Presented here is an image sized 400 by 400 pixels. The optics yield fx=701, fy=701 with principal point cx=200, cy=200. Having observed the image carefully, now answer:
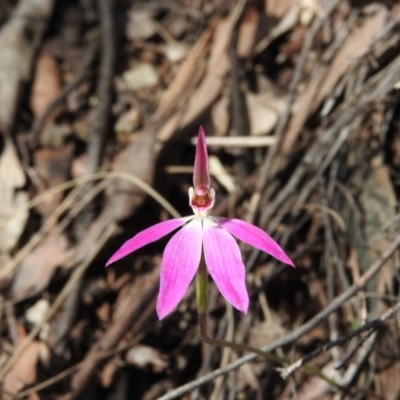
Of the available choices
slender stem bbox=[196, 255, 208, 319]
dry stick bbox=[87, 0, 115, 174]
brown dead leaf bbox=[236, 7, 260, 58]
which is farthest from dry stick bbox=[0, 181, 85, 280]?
slender stem bbox=[196, 255, 208, 319]

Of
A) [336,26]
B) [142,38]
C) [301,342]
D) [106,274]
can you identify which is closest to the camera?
[301,342]

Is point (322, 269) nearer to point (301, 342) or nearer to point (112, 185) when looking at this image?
point (301, 342)

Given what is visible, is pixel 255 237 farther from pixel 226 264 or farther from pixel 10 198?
pixel 10 198

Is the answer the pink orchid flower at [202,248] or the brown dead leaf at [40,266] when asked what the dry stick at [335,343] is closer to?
the pink orchid flower at [202,248]

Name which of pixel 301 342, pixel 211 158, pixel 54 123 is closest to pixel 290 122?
pixel 211 158

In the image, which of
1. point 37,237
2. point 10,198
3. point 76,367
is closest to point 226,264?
point 76,367

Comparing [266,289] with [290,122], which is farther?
[290,122]
